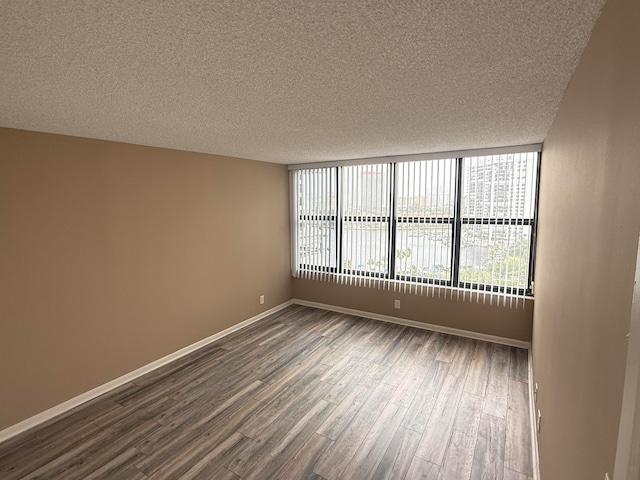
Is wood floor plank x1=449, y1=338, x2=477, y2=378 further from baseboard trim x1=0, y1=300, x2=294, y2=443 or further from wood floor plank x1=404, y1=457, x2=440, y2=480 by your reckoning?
baseboard trim x1=0, y1=300, x2=294, y2=443

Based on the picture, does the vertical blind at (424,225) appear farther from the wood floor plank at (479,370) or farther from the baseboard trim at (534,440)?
the baseboard trim at (534,440)

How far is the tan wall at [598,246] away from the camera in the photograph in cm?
70

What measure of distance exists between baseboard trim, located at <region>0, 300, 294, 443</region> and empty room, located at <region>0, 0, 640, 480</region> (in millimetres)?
17

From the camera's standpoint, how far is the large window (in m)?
3.60

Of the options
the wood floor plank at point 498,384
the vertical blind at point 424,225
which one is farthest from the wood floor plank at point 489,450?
the vertical blind at point 424,225

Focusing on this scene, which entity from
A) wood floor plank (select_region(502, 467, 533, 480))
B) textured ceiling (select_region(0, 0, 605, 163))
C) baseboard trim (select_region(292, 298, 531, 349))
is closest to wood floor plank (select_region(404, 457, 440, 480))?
wood floor plank (select_region(502, 467, 533, 480))

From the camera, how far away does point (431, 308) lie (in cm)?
427

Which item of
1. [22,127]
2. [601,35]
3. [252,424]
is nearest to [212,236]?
[22,127]

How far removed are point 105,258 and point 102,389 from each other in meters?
1.23

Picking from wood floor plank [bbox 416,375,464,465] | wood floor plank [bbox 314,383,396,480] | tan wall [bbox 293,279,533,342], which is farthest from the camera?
tan wall [bbox 293,279,533,342]

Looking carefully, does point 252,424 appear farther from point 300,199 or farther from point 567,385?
point 300,199

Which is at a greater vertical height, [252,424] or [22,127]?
[22,127]

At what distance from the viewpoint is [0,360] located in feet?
7.71

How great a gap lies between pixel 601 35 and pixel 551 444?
180 cm
